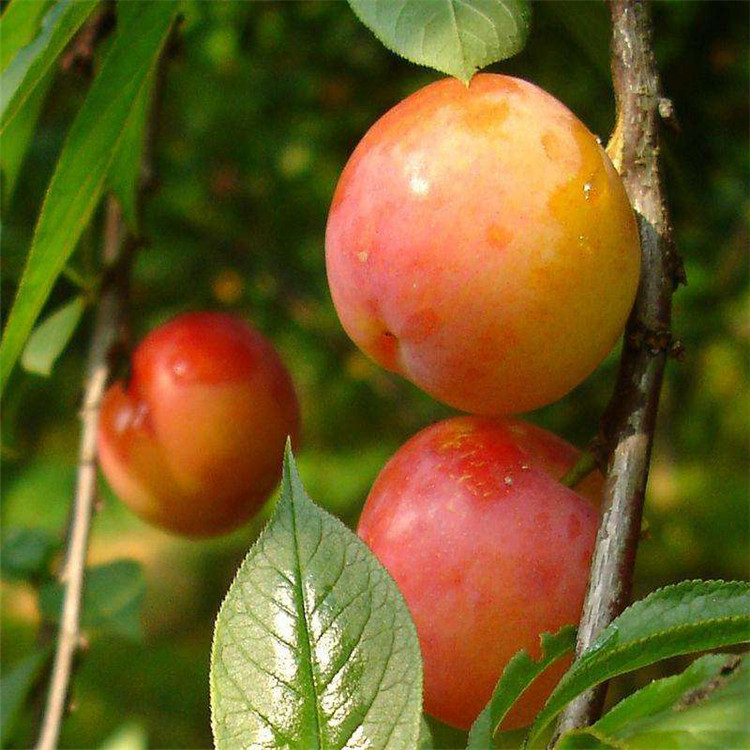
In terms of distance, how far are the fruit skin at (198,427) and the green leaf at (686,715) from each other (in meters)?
0.77

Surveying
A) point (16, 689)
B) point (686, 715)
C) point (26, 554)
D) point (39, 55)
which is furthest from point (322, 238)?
point (686, 715)

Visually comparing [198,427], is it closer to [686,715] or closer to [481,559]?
[481,559]

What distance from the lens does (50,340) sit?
3.77 ft

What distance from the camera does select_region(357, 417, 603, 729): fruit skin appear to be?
683mm

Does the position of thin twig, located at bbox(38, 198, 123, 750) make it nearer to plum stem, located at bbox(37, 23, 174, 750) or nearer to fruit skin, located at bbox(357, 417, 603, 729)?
plum stem, located at bbox(37, 23, 174, 750)

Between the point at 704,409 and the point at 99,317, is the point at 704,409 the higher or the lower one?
the higher one

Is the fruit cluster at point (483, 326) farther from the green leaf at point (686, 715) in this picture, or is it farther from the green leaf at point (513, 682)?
the green leaf at point (686, 715)

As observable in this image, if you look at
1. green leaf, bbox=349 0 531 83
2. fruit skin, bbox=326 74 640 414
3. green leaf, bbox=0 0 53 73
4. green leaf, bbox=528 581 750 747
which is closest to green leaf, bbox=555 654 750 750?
green leaf, bbox=528 581 750 747

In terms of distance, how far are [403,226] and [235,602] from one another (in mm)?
267

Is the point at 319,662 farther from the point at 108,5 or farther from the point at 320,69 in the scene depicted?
the point at 320,69

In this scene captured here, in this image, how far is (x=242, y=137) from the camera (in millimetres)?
1772

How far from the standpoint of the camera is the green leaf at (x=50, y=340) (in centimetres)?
113

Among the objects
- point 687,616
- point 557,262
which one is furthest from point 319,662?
point 557,262

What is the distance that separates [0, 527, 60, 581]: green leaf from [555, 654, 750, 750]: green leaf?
0.88 metres
